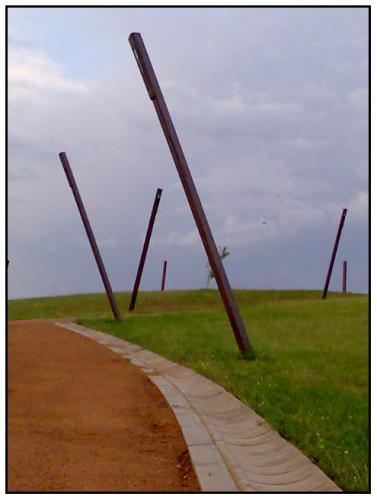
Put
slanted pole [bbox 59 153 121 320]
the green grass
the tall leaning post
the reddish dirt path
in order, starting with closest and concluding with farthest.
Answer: the reddish dirt path → the green grass → the tall leaning post → slanted pole [bbox 59 153 121 320]

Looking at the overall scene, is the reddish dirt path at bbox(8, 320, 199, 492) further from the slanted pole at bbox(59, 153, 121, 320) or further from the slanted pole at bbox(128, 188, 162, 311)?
the slanted pole at bbox(128, 188, 162, 311)

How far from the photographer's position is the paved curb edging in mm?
5141

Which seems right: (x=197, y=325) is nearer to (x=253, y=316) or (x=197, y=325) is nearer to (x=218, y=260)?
(x=253, y=316)

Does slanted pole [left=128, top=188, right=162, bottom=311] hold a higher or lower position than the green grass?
higher

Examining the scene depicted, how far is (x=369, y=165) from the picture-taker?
17.6 feet

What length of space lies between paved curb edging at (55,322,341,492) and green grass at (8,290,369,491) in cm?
22

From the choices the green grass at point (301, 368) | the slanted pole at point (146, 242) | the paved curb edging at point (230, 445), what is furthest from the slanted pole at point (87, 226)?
the paved curb edging at point (230, 445)

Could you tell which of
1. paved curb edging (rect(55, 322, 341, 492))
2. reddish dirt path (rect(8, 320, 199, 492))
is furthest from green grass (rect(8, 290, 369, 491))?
reddish dirt path (rect(8, 320, 199, 492))

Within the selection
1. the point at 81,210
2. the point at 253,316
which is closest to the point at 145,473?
the point at 253,316

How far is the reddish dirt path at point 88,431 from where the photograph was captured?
5.06 metres

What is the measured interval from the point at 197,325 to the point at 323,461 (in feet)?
29.2

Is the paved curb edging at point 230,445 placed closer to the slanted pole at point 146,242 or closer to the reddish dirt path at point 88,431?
the reddish dirt path at point 88,431

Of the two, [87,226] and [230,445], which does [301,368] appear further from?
[87,226]

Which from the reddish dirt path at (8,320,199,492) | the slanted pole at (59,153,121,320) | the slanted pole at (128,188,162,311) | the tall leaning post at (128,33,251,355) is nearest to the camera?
the reddish dirt path at (8,320,199,492)
